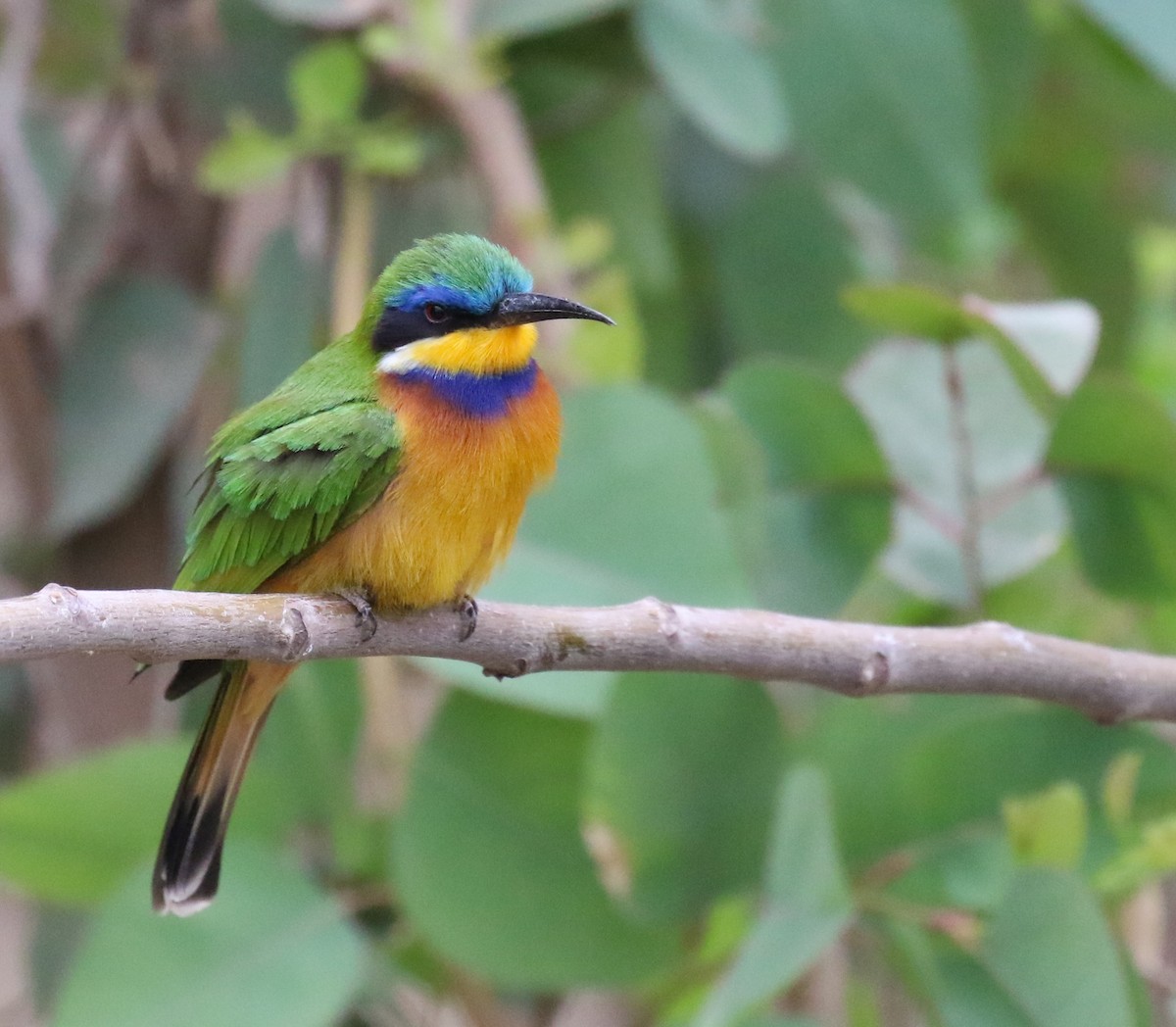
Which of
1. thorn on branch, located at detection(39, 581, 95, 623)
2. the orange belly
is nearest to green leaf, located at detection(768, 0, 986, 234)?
the orange belly

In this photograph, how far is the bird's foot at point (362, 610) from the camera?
1394mm

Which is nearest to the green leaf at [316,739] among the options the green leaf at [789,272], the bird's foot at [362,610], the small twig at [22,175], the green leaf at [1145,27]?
the bird's foot at [362,610]

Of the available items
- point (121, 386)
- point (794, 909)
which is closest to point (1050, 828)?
point (794, 909)

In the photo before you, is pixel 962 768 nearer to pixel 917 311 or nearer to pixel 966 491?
pixel 966 491

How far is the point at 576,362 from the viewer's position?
2057 millimetres

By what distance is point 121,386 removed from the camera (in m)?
2.28

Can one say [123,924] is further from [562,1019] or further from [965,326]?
[965,326]

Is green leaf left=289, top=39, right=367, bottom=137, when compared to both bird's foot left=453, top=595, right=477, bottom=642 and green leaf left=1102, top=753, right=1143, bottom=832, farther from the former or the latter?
green leaf left=1102, top=753, right=1143, bottom=832

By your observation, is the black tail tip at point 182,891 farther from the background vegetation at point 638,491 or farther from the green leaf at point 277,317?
the green leaf at point 277,317

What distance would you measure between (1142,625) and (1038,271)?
1113 mm

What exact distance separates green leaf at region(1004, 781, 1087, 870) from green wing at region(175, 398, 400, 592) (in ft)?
2.32

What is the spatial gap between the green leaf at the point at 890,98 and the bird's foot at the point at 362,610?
1094mm

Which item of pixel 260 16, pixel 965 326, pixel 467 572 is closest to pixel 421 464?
pixel 467 572

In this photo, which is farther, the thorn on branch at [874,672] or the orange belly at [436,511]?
the orange belly at [436,511]
